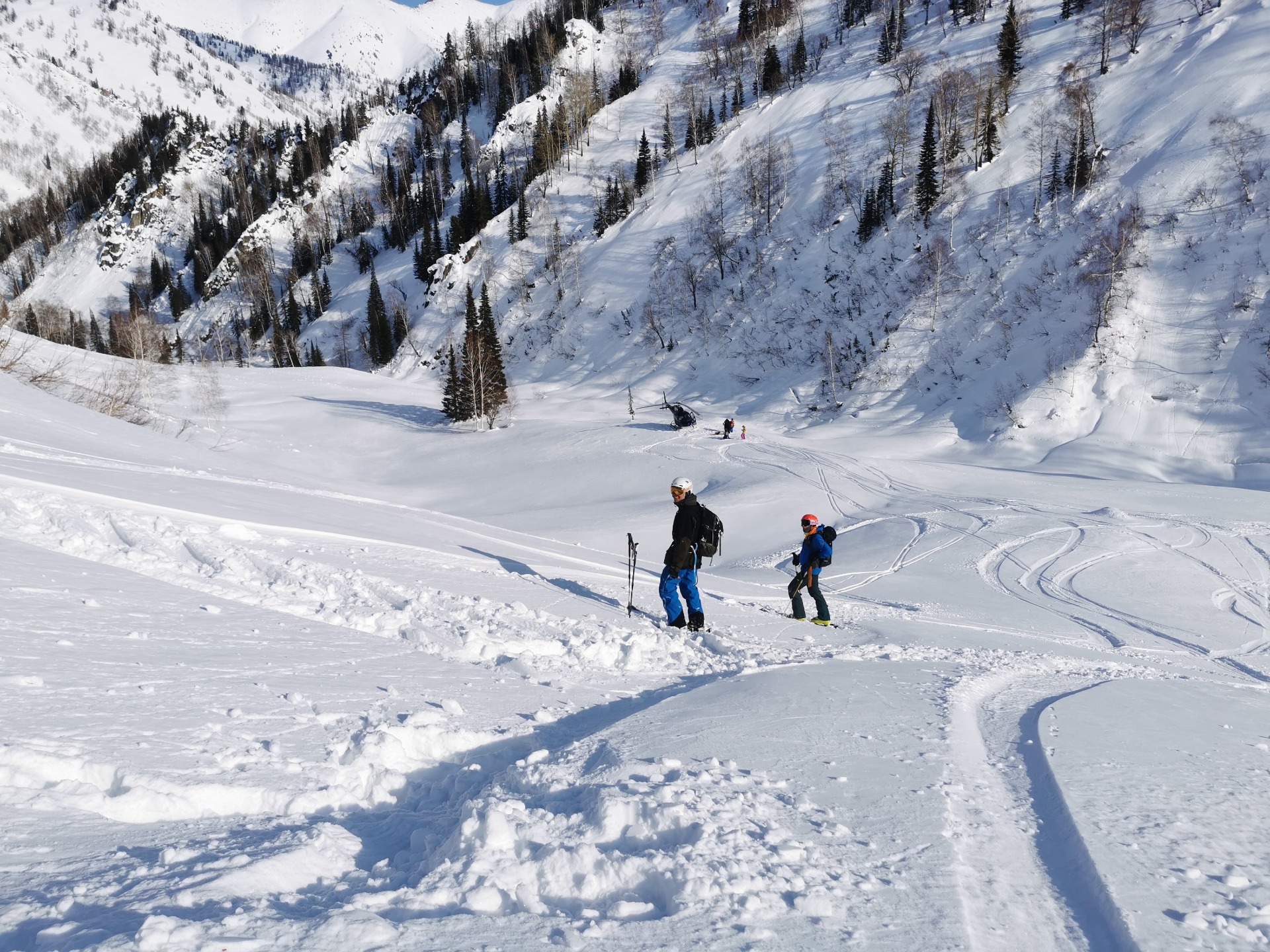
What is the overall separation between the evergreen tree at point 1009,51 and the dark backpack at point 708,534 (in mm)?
64104

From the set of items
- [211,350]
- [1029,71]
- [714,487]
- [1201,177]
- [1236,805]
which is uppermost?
[1029,71]

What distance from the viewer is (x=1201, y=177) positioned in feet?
118

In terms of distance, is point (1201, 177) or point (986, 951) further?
point (1201, 177)

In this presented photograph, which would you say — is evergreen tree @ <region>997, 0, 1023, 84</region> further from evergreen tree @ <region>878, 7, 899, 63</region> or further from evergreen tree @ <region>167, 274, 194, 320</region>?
evergreen tree @ <region>167, 274, 194, 320</region>

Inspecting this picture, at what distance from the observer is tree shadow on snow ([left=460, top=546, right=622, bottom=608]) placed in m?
8.98

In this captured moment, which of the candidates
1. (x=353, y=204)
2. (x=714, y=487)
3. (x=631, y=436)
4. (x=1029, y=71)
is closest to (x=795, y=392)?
(x=631, y=436)

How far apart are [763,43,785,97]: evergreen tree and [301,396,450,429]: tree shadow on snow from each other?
60590mm

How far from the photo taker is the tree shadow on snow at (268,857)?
194 centimetres

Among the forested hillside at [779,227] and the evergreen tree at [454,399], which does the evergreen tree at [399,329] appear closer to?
the forested hillside at [779,227]

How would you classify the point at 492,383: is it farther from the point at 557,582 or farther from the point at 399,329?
the point at 399,329

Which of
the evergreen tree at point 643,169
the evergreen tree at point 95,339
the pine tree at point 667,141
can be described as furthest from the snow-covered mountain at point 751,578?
the evergreen tree at point 95,339

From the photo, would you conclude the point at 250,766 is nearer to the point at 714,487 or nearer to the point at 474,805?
the point at 474,805

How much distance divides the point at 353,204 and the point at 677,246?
6482cm

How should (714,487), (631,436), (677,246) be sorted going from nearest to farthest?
(714,487)
(631,436)
(677,246)
